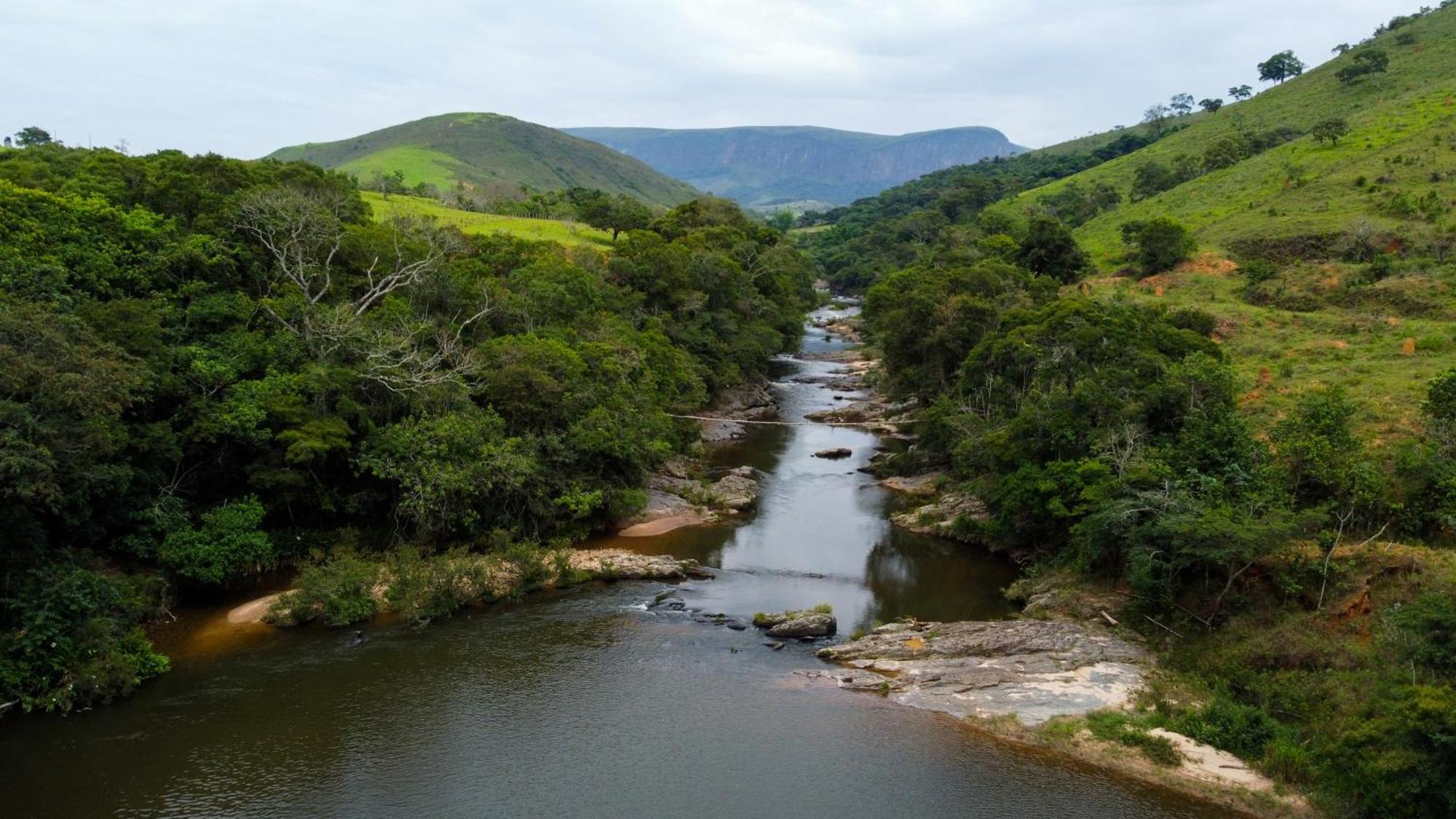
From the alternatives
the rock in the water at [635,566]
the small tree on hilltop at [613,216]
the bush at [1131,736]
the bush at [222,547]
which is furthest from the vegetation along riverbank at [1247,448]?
the bush at [222,547]

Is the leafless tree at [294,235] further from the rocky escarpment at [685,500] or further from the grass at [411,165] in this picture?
the grass at [411,165]

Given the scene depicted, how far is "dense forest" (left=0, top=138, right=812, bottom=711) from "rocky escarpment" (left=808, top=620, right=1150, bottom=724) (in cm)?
1409

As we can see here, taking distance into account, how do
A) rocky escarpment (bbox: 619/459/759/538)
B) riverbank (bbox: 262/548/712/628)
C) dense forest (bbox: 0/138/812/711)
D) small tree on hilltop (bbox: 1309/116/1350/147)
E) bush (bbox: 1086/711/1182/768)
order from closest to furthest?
1. bush (bbox: 1086/711/1182/768)
2. dense forest (bbox: 0/138/812/711)
3. riverbank (bbox: 262/548/712/628)
4. rocky escarpment (bbox: 619/459/759/538)
5. small tree on hilltop (bbox: 1309/116/1350/147)

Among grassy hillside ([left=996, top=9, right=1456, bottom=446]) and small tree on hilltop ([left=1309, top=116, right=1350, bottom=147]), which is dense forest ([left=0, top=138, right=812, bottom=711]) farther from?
small tree on hilltop ([left=1309, top=116, right=1350, bottom=147])

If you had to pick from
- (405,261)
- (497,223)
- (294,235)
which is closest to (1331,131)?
(497,223)

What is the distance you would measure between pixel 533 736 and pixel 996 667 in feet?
43.6

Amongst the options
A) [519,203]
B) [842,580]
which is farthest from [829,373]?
[842,580]

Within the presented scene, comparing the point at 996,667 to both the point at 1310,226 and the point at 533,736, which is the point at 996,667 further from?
the point at 1310,226

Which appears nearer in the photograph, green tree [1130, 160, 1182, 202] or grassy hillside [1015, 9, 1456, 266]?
grassy hillside [1015, 9, 1456, 266]

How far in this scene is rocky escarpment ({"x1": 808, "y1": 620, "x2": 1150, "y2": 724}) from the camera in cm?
2366

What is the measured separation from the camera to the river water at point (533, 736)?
19.4 meters

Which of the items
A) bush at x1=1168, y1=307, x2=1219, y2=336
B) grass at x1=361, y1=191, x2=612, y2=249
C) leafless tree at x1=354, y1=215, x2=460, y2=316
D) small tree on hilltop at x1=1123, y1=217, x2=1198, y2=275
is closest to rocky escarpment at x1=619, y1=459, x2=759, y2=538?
leafless tree at x1=354, y1=215, x2=460, y2=316

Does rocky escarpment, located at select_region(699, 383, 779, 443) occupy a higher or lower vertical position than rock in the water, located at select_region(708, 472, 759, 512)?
higher

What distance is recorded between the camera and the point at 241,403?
30.3 m
